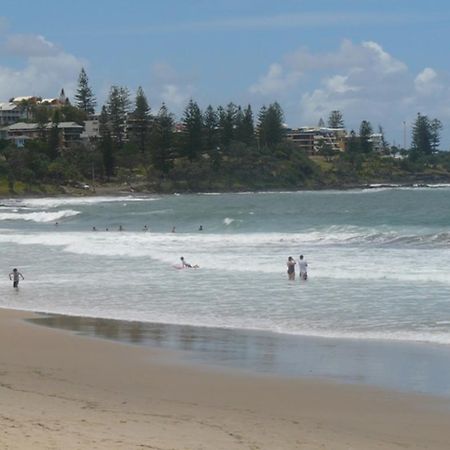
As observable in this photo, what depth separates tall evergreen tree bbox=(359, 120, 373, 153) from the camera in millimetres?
150875

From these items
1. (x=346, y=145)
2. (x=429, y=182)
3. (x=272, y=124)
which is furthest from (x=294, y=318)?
(x=346, y=145)

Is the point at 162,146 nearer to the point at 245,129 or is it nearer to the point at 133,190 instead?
the point at 133,190

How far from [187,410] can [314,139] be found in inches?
5939

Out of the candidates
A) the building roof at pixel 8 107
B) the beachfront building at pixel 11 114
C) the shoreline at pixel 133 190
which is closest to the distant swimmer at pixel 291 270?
the shoreline at pixel 133 190

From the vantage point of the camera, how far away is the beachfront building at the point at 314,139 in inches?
6102

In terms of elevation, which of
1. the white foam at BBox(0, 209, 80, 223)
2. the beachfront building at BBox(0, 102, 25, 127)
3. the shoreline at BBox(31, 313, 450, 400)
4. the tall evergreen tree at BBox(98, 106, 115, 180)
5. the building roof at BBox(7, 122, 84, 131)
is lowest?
the shoreline at BBox(31, 313, 450, 400)

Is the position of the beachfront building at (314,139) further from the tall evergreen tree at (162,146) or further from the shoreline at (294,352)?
→ the shoreline at (294,352)

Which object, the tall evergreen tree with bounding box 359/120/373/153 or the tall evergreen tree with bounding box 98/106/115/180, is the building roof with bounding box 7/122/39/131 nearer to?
the tall evergreen tree with bounding box 98/106/115/180

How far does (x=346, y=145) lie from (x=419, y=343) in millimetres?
145190

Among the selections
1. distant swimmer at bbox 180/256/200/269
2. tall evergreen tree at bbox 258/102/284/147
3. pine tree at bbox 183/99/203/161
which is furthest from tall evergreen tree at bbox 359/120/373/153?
distant swimmer at bbox 180/256/200/269

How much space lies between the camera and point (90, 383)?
35.4 ft

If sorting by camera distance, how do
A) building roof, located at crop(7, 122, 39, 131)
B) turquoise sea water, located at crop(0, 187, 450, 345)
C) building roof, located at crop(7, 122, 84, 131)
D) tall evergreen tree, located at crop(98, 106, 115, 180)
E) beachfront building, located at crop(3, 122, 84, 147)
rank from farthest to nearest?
building roof, located at crop(7, 122, 39, 131) < building roof, located at crop(7, 122, 84, 131) < beachfront building, located at crop(3, 122, 84, 147) < tall evergreen tree, located at crop(98, 106, 115, 180) < turquoise sea water, located at crop(0, 187, 450, 345)

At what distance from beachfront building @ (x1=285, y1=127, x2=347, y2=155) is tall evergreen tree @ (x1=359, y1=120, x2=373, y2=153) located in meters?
5.71

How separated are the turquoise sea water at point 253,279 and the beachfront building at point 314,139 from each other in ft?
365
